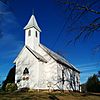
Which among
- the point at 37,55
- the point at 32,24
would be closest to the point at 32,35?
the point at 32,24

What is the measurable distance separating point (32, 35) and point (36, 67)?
17.5ft

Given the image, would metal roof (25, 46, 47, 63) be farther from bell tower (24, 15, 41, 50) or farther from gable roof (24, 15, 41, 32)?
gable roof (24, 15, 41, 32)

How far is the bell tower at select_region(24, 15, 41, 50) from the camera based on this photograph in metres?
30.6

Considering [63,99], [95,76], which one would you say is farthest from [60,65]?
[95,76]

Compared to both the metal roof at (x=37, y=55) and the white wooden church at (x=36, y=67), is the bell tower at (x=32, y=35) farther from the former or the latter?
the metal roof at (x=37, y=55)

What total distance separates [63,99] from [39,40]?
14.6 metres

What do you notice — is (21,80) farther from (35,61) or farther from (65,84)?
(65,84)

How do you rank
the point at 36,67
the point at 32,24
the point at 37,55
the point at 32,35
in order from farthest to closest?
the point at 32,24, the point at 32,35, the point at 37,55, the point at 36,67

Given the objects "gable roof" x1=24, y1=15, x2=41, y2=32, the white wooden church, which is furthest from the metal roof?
"gable roof" x1=24, y1=15, x2=41, y2=32

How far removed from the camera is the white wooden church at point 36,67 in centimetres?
2831

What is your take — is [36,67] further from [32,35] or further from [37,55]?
[32,35]

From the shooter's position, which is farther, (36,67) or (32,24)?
(32,24)

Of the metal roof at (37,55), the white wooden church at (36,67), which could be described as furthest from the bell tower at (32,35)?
the metal roof at (37,55)

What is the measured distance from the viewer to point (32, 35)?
3081 cm
